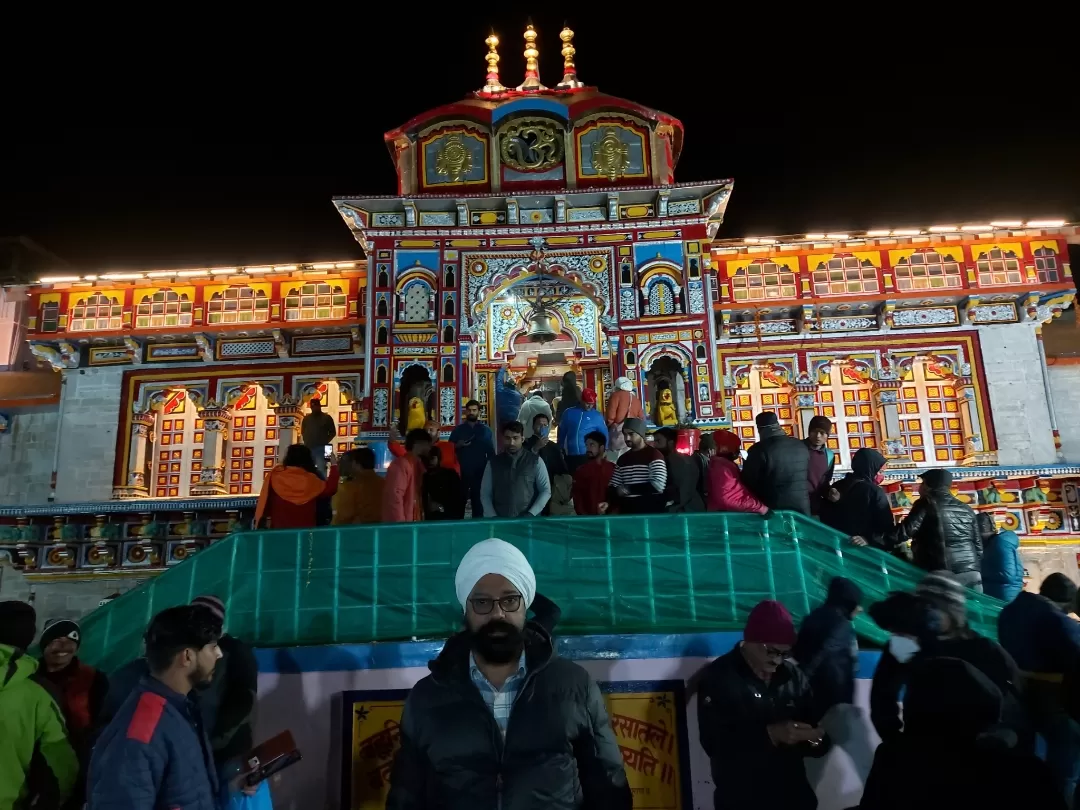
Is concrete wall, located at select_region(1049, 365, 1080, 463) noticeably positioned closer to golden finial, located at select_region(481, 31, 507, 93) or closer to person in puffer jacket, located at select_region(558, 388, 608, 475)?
person in puffer jacket, located at select_region(558, 388, 608, 475)

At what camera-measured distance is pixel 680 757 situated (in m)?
5.44

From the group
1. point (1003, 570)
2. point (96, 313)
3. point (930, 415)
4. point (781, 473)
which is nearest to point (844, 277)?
point (930, 415)

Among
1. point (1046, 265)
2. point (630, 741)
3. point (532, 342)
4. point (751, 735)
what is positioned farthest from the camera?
point (1046, 265)

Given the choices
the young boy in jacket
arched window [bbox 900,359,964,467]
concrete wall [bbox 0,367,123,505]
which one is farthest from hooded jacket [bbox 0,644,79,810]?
arched window [bbox 900,359,964,467]

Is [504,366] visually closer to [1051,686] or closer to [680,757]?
[680,757]

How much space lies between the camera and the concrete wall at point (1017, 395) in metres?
14.4

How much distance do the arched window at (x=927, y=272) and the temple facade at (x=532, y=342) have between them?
4cm

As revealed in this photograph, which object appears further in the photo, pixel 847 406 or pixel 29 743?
pixel 847 406

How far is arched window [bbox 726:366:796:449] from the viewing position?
51.0 ft

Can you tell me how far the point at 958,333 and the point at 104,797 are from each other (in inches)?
603

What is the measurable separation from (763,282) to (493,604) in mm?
13203

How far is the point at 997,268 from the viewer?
15219mm

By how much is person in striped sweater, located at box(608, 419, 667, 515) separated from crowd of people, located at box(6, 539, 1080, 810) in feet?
7.07

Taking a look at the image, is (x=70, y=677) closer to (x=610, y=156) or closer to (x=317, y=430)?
(x=317, y=430)
